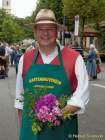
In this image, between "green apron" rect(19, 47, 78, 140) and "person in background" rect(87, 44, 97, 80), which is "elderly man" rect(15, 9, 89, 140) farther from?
"person in background" rect(87, 44, 97, 80)

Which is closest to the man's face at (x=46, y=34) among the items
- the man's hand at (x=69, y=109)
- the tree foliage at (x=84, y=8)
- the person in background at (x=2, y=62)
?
the man's hand at (x=69, y=109)

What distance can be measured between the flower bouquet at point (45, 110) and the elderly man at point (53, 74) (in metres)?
0.05

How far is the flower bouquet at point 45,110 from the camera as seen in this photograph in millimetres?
3760

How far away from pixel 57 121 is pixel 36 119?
0.15m

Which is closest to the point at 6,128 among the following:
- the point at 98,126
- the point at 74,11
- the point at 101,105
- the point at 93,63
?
the point at 98,126

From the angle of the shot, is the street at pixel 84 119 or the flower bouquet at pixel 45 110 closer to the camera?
the flower bouquet at pixel 45 110

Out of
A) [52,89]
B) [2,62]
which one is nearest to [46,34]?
[52,89]

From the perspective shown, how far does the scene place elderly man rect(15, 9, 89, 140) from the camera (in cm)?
389

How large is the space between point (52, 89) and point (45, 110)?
209mm

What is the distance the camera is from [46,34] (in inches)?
161

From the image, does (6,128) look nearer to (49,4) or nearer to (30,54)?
(30,54)

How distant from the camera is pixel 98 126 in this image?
9562 millimetres

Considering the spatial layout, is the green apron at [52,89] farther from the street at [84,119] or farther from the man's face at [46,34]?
the street at [84,119]

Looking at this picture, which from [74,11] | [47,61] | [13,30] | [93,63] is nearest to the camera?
[47,61]
